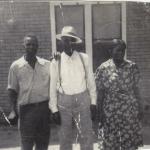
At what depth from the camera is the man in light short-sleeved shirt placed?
4.55m

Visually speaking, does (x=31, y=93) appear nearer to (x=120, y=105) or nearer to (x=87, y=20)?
(x=120, y=105)

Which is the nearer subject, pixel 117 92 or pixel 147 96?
pixel 117 92

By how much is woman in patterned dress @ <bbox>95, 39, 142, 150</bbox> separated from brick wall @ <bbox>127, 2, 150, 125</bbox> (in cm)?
292

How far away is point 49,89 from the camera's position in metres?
4.68

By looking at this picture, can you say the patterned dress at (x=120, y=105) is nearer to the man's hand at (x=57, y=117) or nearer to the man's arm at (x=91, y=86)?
the man's arm at (x=91, y=86)

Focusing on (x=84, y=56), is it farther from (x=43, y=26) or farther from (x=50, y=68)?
(x=43, y=26)

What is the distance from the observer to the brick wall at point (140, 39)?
24.7ft

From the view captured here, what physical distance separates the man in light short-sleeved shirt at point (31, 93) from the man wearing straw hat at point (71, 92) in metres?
0.13

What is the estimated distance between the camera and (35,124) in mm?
4691

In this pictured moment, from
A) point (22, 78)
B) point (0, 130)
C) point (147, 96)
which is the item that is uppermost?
point (22, 78)

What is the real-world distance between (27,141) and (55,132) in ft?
8.42

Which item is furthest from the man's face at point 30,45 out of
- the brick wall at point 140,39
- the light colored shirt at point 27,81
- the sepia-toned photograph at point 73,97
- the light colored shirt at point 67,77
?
the brick wall at point 140,39

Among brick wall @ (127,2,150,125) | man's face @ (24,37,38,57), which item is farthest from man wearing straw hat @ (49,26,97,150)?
brick wall @ (127,2,150,125)

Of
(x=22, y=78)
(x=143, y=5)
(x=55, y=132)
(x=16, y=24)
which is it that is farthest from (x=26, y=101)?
(x=143, y=5)
